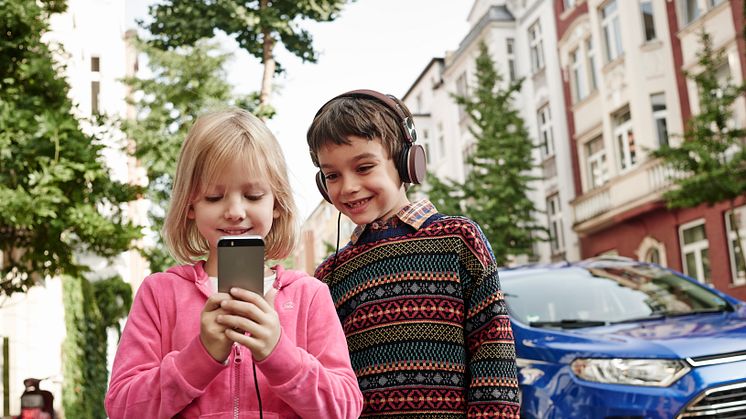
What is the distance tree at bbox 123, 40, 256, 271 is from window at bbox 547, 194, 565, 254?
12.9 meters

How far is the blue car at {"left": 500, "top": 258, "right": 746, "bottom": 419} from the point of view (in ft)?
14.7

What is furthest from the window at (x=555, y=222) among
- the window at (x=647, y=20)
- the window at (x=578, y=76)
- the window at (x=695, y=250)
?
the window at (x=647, y=20)

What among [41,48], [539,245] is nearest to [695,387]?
[41,48]

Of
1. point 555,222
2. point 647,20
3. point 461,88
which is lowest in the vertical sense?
point 555,222

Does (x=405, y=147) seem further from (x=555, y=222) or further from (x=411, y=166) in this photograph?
(x=555, y=222)

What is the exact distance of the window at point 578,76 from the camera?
28406 mm

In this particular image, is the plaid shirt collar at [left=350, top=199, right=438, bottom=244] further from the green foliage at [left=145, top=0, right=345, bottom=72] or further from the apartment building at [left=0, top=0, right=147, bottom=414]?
the green foliage at [left=145, top=0, right=345, bottom=72]

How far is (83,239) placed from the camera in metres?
8.95

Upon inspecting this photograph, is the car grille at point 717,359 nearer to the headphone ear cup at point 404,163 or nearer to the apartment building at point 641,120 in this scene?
the headphone ear cup at point 404,163

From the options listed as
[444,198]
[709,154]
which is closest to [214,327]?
[709,154]

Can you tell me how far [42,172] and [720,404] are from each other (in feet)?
21.3

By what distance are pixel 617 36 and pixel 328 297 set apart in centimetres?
2528

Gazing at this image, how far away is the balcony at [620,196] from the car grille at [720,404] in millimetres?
17171

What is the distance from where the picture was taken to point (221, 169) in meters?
1.92
